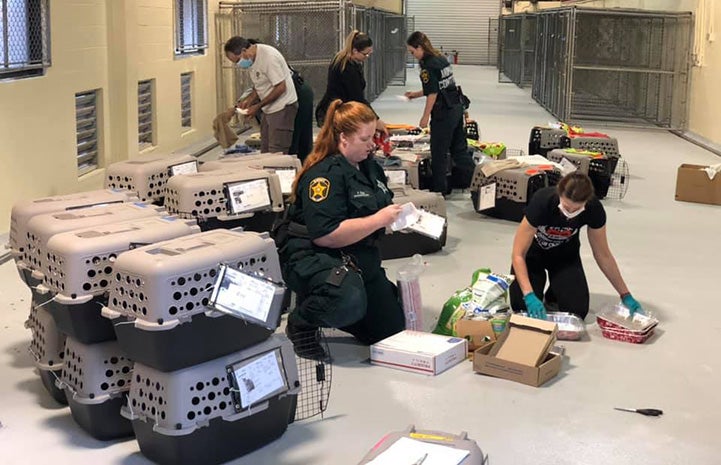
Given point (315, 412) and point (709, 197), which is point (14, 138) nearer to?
point (315, 412)

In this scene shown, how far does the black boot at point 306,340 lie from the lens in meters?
4.10

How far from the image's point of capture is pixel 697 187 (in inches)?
307

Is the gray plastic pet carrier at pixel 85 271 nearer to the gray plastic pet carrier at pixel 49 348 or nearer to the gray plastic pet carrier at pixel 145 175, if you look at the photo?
the gray plastic pet carrier at pixel 49 348

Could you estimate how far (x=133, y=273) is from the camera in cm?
287

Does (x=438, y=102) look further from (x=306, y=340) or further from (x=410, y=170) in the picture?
(x=306, y=340)

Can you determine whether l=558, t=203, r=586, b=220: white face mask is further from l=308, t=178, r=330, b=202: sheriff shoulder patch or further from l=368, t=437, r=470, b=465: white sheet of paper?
l=368, t=437, r=470, b=465: white sheet of paper

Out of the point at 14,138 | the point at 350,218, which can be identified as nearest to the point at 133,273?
the point at 350,218

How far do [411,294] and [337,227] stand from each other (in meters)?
0.65

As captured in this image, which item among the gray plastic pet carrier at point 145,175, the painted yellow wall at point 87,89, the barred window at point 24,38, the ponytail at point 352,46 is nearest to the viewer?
the gray plastic pet carrier at point 145,175

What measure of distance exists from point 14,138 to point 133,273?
3.92 m

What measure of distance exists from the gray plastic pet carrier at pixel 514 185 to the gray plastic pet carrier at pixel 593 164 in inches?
21.5

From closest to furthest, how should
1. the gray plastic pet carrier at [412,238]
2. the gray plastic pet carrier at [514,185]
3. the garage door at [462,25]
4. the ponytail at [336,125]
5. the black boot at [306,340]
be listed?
the ponytail at [336,125], the black boot at [306,340], the gray plastic pet carrier at [412,238], the gray plastic pet carrier at [514,185], the garage door at [462,25]

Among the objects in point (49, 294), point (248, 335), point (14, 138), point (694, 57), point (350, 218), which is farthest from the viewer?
point (694, 57)

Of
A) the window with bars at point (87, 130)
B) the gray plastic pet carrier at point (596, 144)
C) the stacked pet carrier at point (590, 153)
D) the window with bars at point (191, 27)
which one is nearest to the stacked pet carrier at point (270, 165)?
the window with bars at point (87, 130)
